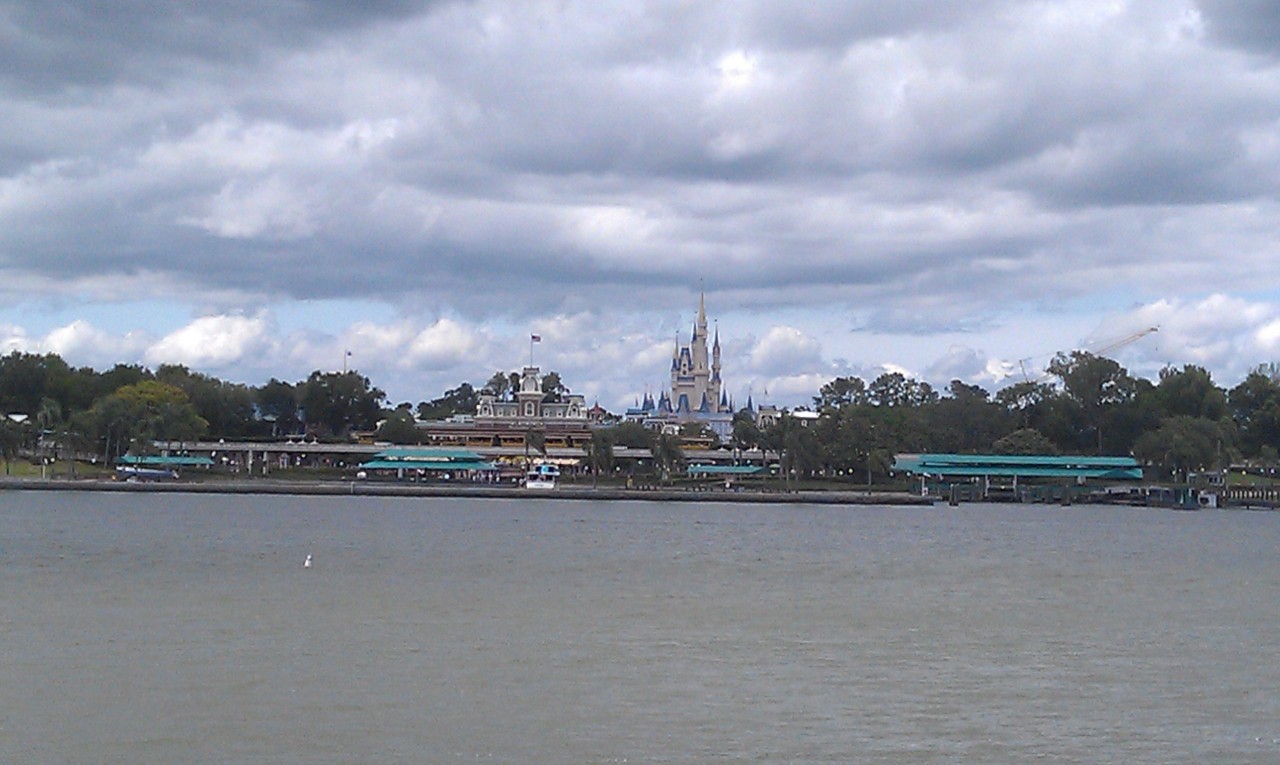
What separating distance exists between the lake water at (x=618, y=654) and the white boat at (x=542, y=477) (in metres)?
85.3

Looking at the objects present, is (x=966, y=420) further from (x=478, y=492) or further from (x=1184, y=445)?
(x=478, y=492)

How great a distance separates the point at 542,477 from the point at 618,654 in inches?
5142

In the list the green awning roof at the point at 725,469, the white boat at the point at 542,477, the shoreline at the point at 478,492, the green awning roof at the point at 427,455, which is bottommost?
the shoreline at the point at 478,492

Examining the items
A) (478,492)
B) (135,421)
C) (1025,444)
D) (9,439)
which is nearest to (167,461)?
(135,421)

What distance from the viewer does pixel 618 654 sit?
36219mm

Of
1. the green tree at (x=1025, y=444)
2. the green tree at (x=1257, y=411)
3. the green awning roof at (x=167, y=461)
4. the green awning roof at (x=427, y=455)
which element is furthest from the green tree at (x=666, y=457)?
the green tree at (x=1257, y=411)

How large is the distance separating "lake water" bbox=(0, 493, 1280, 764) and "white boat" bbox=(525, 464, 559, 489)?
85.3 metres

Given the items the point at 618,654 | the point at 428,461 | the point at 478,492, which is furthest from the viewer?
the point at 428,461

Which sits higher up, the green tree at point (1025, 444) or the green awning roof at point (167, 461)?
the green tree at point (1025, 444)

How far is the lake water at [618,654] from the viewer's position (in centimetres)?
2662

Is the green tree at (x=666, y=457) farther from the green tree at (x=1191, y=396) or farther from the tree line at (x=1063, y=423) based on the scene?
the green tree at (x=1191, y=396)

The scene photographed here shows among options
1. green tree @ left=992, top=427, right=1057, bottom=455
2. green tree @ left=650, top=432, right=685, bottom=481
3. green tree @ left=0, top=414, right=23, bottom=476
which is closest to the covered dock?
green tree @ left=992, top=427, right=1057, bottom=455

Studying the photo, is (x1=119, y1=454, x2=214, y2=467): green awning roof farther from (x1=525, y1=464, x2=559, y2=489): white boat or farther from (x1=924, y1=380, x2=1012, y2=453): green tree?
(x1=924, y1=380, x2=1012, y2=453): green tree

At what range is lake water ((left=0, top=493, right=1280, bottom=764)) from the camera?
87.4ft
